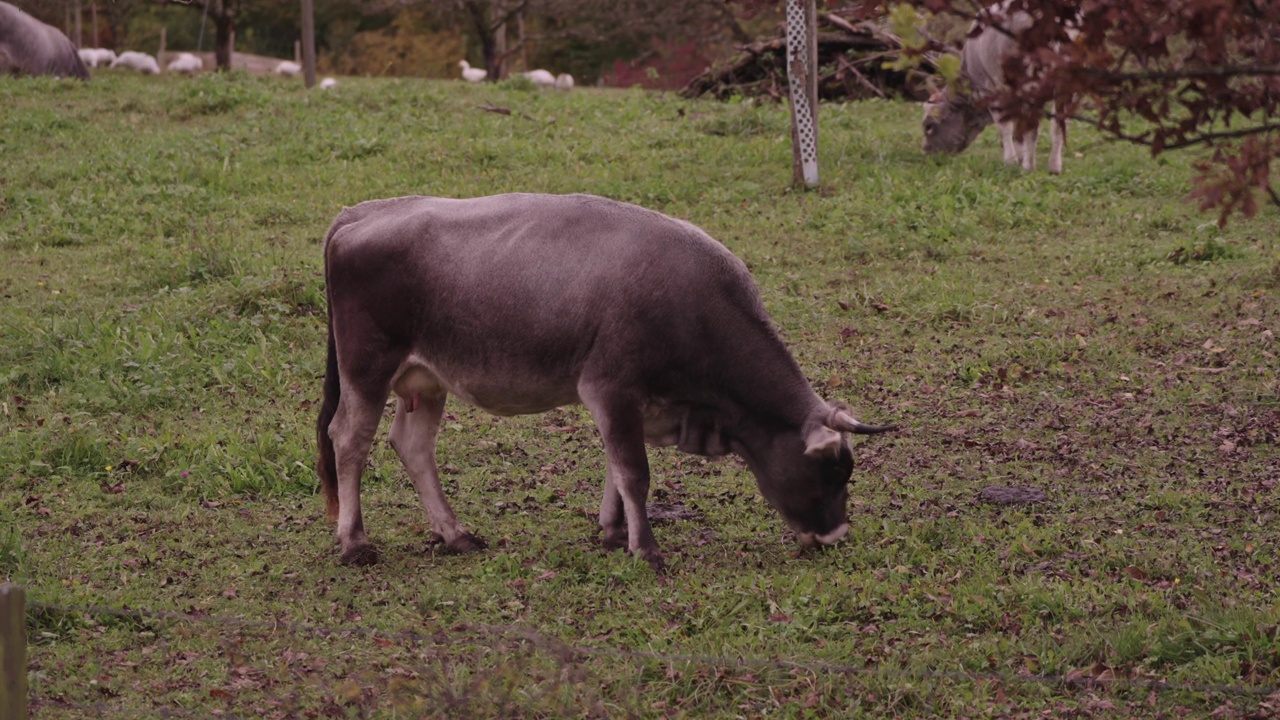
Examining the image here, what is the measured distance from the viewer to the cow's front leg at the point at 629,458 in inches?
269

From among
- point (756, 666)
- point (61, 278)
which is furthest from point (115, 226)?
point (756, 666)

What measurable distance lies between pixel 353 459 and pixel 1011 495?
3.60 meters

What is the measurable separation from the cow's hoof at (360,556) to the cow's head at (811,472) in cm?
197

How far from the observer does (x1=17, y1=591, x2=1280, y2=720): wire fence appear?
5.23m

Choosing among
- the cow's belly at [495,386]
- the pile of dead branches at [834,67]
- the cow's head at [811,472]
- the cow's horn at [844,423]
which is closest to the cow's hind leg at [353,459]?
the cow's belly at [495,386]

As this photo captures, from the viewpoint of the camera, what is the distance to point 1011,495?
7.81 metres

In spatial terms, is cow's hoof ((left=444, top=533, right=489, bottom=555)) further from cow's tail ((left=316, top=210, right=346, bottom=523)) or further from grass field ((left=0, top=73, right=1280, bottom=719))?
cow's tail ((left=316, top=210, right=346, bottom=523))

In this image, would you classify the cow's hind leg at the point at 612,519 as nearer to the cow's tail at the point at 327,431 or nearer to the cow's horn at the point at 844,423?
the cow's horn at the point at 844,423

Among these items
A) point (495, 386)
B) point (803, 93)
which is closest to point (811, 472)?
point (495, 386)

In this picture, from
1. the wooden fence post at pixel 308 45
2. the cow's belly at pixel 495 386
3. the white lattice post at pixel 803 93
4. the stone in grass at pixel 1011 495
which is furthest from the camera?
the wooden fence post at pixel 308 45

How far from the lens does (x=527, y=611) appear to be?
652 centimetres

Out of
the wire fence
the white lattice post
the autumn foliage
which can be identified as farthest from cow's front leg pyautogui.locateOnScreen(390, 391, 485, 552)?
the white lattice post

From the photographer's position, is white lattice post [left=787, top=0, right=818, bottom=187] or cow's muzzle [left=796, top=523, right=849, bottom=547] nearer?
cow's muzzle [left=796, top=523, right=849, bottom=547]

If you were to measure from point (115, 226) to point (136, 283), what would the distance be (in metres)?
2.20
